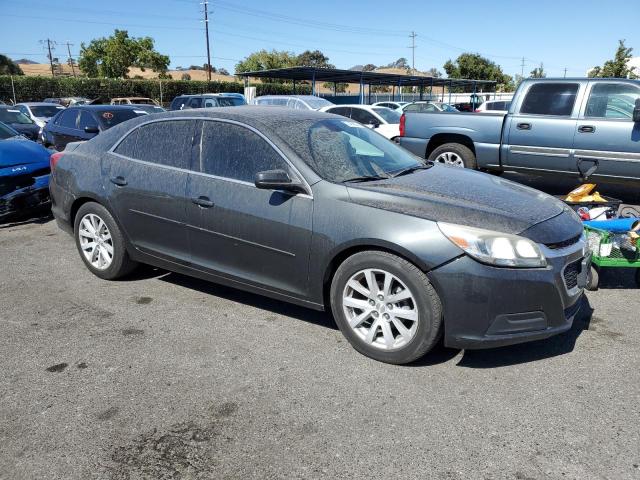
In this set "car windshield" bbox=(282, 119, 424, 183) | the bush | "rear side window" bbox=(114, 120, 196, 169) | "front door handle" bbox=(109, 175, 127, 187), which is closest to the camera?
"car windshield" bbox=(282, 119, 424, 183)

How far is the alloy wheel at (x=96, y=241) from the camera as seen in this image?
190 inches

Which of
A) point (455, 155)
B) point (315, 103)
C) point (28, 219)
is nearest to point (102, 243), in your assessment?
point (28, 219)

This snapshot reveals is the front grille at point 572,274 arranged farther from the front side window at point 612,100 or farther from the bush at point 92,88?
the bush at point 92,88

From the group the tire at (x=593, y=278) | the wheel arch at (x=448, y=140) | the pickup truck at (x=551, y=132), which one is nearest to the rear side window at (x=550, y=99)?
the pickup truck at (x=551, y=132)

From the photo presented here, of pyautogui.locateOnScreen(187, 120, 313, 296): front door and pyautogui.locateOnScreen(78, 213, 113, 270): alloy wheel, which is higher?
pyautogui.locateOnScreen(187, 120, 313, 296): front door

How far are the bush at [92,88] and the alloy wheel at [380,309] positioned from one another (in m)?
41.1

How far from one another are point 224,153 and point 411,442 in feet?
8.13

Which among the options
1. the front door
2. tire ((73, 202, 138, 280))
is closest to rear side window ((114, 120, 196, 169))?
the front door

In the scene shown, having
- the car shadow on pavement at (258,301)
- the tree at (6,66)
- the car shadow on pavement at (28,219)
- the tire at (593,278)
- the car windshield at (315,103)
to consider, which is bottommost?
the car shadow on pavement at (28,219)

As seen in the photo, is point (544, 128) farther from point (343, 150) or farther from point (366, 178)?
point (366, 178)

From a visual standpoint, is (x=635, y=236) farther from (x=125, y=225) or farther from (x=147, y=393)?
(x=125, y=225)

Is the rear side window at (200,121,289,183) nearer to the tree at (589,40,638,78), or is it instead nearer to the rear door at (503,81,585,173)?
the rear door at (503,81,585,173)

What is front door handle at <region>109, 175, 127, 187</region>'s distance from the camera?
4.55 meters

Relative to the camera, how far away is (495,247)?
3.09 metres
